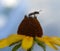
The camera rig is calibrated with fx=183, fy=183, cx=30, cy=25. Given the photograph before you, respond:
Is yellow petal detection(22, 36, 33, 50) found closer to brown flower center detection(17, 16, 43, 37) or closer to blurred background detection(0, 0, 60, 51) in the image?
brown flower center detection(17, 16, 43, 37)

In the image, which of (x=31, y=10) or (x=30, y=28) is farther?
(x=31, y=10)

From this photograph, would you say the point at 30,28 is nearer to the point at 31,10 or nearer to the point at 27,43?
the point at 27,43

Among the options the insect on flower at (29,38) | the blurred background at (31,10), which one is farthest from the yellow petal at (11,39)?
the blurred background at (31,10)

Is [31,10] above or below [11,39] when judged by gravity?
above

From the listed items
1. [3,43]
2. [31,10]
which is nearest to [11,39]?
[3,43]

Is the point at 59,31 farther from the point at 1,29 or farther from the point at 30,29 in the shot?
the point at 30,29
